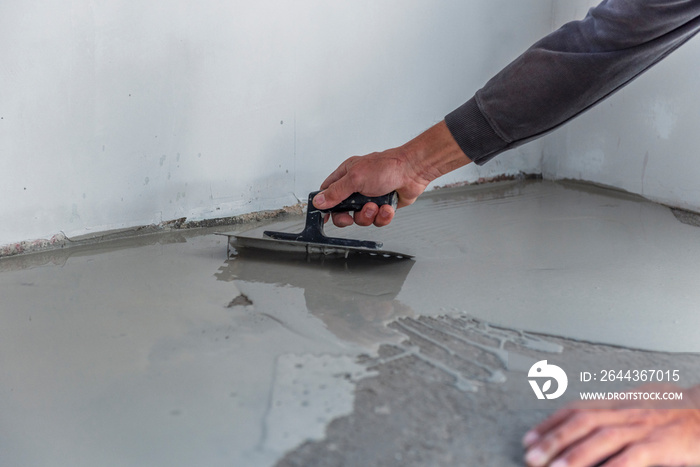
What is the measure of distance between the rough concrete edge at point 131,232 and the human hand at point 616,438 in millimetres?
1506

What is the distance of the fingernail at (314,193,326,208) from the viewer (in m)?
1.67

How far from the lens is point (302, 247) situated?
6.11 ft

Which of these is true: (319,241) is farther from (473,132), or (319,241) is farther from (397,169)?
(473,132)

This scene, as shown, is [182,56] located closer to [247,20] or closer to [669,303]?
[247,20]

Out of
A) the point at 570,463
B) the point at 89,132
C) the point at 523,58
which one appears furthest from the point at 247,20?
the point at 570,463

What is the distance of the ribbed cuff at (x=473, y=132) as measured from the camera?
4.92 ft

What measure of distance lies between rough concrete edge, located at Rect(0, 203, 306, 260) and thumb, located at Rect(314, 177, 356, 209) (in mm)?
655

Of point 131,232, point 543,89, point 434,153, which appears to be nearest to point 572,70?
point 543,89

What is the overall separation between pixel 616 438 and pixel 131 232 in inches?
64.0

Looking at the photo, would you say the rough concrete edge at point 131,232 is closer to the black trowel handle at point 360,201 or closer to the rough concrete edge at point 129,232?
the rough concrete edge at point 129,232

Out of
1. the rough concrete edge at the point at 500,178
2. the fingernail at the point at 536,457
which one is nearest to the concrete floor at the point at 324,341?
the fingernail at the point at 536,457

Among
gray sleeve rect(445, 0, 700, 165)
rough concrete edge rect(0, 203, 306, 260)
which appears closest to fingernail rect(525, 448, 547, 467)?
gray sleeve rect(445, 0, 700, 165)

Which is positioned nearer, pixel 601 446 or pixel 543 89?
pixel 601 446

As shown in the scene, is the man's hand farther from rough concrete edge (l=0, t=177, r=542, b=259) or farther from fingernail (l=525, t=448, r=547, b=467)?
fingernail (l=525, t=448, r=547, b=467)
